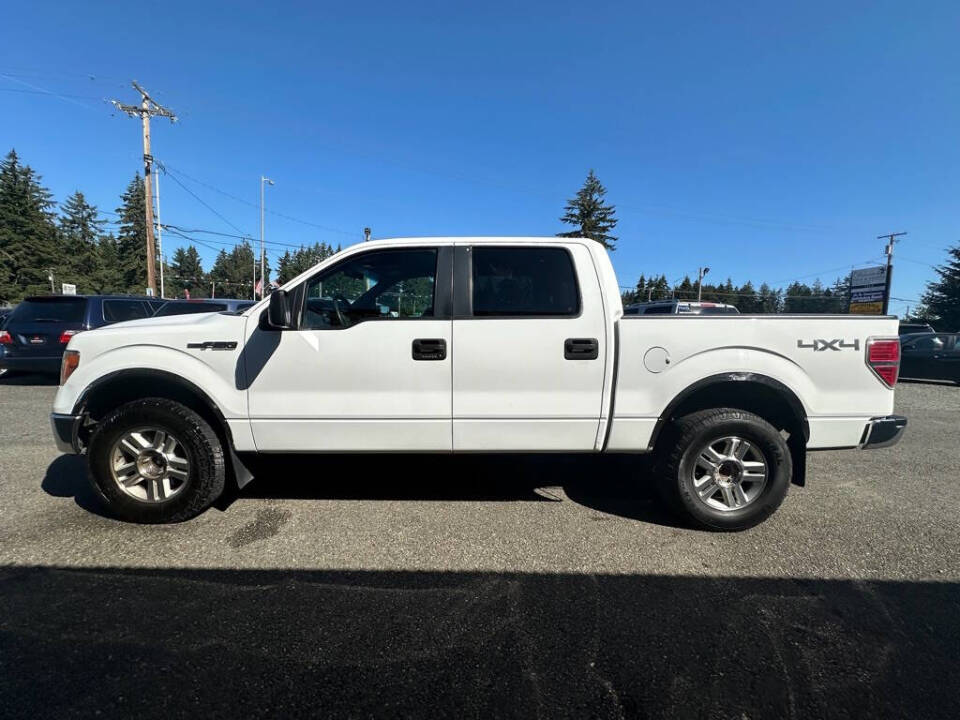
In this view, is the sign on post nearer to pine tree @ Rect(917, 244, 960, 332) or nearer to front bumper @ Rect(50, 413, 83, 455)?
pine tree @ Rect(917, 244, 960, 332)

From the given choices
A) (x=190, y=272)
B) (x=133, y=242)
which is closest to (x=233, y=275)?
(x=190, y=272)

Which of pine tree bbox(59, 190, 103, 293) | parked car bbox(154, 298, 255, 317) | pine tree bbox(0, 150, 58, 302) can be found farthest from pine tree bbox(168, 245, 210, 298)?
parked car bbox(154, 298, 255, 317)

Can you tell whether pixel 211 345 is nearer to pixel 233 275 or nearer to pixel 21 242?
pixel 21 242

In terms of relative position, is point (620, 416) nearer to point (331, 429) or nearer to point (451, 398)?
point (451, 398)

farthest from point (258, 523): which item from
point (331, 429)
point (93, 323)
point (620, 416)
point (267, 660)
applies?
point (93, 323)

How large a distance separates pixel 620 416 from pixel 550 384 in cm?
55

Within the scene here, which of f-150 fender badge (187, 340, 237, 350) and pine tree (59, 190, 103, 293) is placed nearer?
f-150 fender badge (187, 340, 237, 350)

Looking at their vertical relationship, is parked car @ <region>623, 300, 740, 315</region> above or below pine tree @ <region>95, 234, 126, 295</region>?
below

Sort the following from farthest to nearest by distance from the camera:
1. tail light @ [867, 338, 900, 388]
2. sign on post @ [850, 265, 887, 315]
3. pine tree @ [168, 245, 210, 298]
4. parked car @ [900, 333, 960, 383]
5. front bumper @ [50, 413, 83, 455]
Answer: pine tree @ [168, 245, 210, 298]
sign on post @ [850, 265, 887, 315]
parked car @ [900, 333, 960, 383]
front bumper @ [50, 413, 83, 455]
tail light @ [867, 338, 900, 388]

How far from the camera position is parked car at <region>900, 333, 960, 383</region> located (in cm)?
1205

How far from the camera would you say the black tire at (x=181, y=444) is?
→ 3256mm

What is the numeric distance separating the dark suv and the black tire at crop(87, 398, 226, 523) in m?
6.55

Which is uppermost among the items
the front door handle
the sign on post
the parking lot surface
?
the sign on post

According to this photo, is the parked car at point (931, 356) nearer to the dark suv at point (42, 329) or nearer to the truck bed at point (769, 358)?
the truck bed at point (769, 358)
